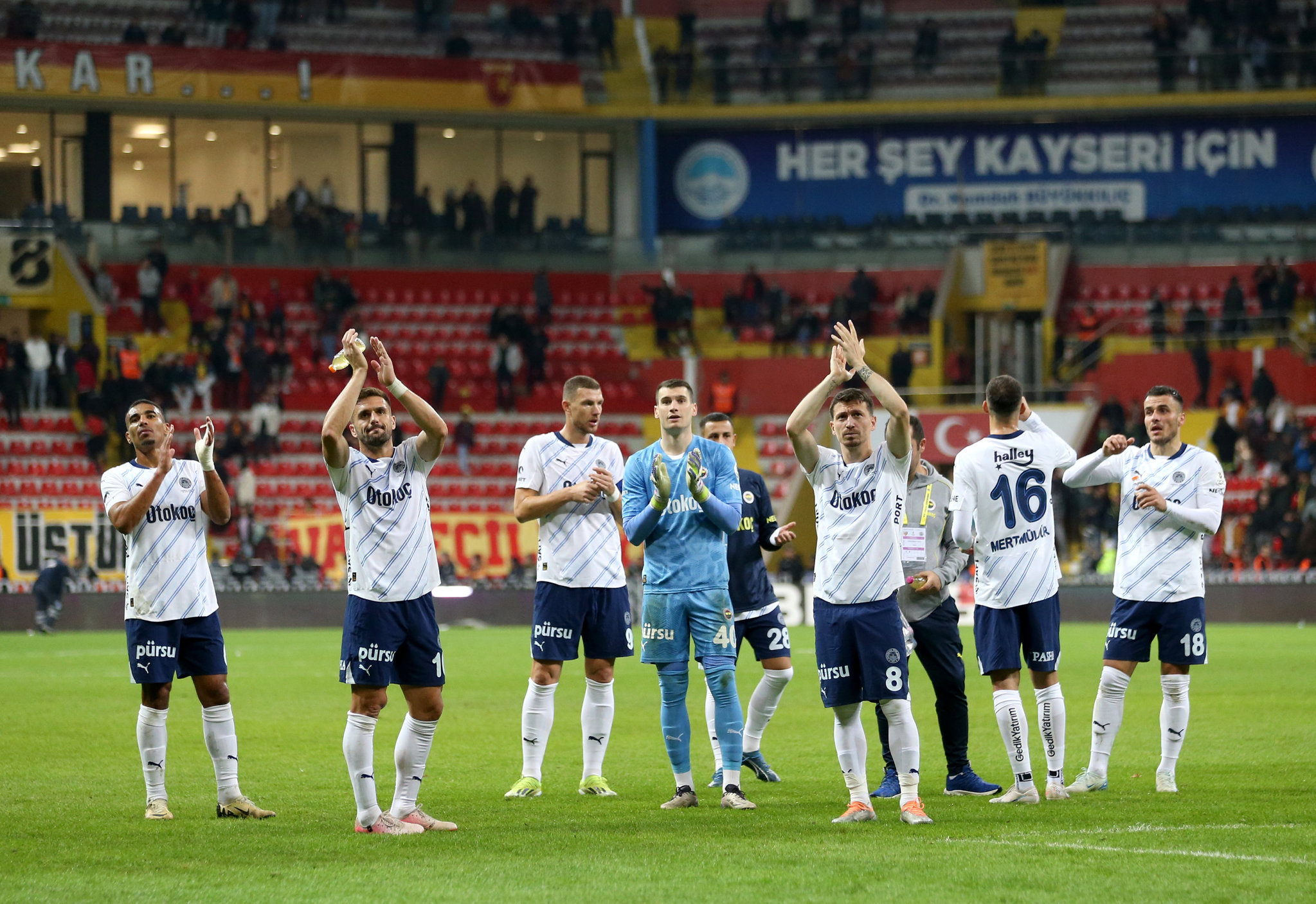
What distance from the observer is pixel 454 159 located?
4459cm

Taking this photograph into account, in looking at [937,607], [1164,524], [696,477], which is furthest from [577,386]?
[1164,524]

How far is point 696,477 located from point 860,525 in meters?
0.92

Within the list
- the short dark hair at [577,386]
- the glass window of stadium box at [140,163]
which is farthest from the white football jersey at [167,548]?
the glass window of stadium box at [140,163]

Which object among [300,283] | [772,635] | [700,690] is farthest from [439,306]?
[772,635]

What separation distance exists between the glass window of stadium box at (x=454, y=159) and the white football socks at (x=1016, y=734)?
3614 cm

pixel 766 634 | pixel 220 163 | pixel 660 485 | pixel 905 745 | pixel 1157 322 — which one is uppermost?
pixel 220 163

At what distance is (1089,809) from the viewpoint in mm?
9219

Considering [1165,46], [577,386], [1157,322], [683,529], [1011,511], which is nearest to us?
[683,529]

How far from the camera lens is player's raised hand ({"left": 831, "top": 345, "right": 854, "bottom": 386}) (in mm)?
8641

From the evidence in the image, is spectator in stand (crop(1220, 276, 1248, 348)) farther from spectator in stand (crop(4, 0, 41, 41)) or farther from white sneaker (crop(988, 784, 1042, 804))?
white sneaker (crop(988, 784, 1042, 804))

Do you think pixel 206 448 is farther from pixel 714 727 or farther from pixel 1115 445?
pixel 1115 445

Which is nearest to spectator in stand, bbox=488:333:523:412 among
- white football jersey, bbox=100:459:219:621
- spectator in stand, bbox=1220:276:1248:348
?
spectator in stand, bbox=1220:276:1248:348

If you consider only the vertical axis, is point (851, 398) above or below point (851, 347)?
below

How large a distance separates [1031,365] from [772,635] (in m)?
28.0
